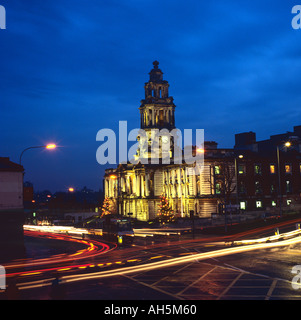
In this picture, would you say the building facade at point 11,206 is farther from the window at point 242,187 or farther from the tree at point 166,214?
the window at point 242,187

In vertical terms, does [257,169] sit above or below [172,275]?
above

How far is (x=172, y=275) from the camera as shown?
72.3ft

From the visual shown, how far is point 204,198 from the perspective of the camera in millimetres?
68375

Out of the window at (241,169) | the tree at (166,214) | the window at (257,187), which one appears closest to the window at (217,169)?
the window at (241,169)

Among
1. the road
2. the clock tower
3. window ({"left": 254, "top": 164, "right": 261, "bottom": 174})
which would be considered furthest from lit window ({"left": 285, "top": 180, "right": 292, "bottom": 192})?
the road

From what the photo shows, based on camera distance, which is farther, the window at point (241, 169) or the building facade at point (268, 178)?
the building facade at point (268, 178)

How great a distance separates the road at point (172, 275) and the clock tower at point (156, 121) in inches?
2542

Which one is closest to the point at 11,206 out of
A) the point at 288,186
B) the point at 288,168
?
the point at 288,186

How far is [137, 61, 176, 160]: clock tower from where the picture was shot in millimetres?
96062

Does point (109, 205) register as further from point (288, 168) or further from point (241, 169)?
point (288, 168)

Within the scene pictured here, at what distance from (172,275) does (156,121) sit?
7674cm

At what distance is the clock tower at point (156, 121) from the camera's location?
96062mm
